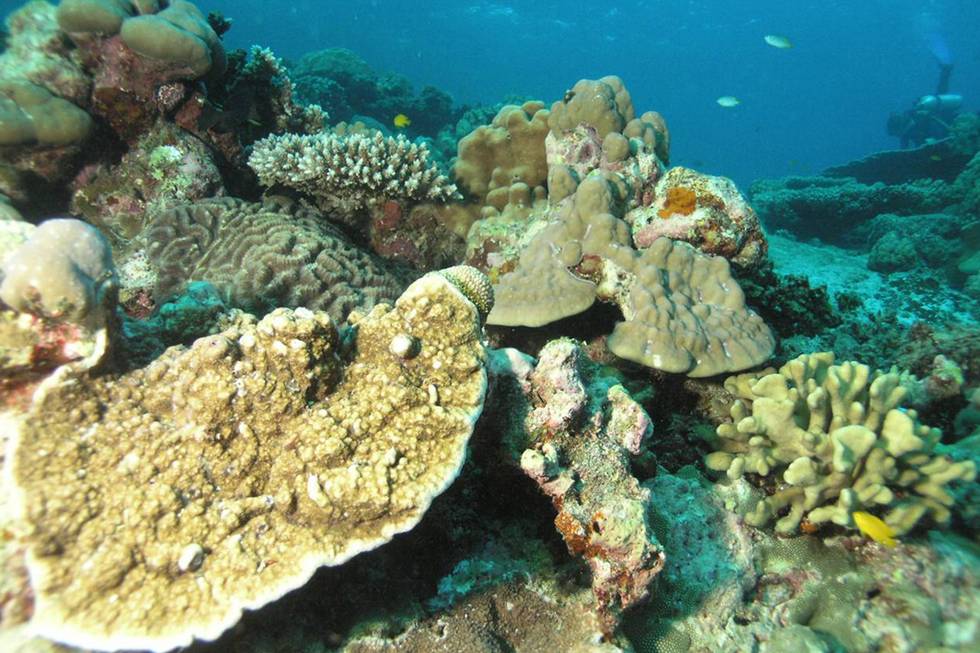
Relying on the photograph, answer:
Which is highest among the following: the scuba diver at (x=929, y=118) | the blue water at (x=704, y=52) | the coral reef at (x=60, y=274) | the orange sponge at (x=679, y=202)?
the blue water at (x=704, y=52)

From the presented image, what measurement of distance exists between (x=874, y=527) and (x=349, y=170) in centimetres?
506

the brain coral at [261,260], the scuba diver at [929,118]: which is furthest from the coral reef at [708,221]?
the scuba diver at [929,118]

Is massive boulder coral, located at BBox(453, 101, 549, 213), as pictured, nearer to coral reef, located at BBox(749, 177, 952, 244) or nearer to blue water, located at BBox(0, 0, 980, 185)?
coral reef, located at BBox(749, 177, 952, 244)

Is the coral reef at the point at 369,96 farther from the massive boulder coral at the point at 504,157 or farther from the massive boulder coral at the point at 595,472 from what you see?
the massive boulder coral at the point at 595,472

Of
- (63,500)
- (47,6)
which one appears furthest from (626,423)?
(47,6)

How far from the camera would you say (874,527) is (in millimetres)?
2574

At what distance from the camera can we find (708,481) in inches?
126

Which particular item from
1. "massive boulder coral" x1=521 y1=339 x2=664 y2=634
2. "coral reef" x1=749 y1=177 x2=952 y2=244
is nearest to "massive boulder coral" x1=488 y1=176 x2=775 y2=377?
"massive boulder coral" x1=521 y1=339 x2=664 y2=634

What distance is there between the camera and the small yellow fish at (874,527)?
257 centimetres

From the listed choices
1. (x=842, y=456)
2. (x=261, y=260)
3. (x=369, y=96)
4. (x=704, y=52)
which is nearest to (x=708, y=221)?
(x=842, y=456)

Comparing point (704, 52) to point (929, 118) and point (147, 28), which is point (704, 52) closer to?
point (929, 118)

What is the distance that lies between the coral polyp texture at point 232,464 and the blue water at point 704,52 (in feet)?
220

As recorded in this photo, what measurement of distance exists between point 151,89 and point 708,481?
20.3 ft

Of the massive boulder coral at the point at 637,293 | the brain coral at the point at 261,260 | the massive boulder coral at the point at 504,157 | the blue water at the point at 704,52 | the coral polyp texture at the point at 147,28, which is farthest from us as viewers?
the blue water at the point at 704,52
